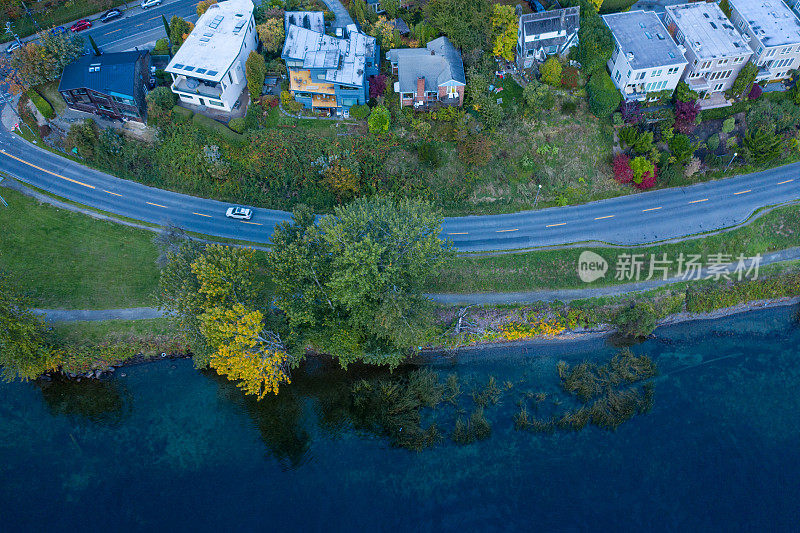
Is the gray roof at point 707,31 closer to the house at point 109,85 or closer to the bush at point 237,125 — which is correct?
the bush at point 237,125

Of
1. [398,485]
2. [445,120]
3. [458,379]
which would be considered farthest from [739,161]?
[398,485]

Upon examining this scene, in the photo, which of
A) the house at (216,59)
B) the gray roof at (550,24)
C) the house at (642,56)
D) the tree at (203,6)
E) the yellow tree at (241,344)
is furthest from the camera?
the tree at (203,6)

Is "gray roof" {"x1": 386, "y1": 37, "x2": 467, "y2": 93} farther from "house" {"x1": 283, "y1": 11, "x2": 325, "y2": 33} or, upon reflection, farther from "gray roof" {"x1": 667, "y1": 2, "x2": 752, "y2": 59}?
"gray roof" {"x1": 667, "y1": 2, "x2": 752, "y2": 59}

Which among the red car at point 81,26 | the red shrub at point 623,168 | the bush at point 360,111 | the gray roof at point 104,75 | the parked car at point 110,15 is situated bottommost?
the red shrub at point 623,168

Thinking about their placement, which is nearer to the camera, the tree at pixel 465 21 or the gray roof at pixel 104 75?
the gray roof at pixel 104 75

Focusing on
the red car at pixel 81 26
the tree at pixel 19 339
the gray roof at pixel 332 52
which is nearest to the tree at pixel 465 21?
the gray roof at pixel 332 52

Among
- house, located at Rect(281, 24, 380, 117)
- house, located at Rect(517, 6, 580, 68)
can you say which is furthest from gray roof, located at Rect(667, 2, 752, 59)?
house, located at Rect(281, 24, 380, 117)

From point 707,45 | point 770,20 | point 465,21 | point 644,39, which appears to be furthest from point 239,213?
point 770,20
